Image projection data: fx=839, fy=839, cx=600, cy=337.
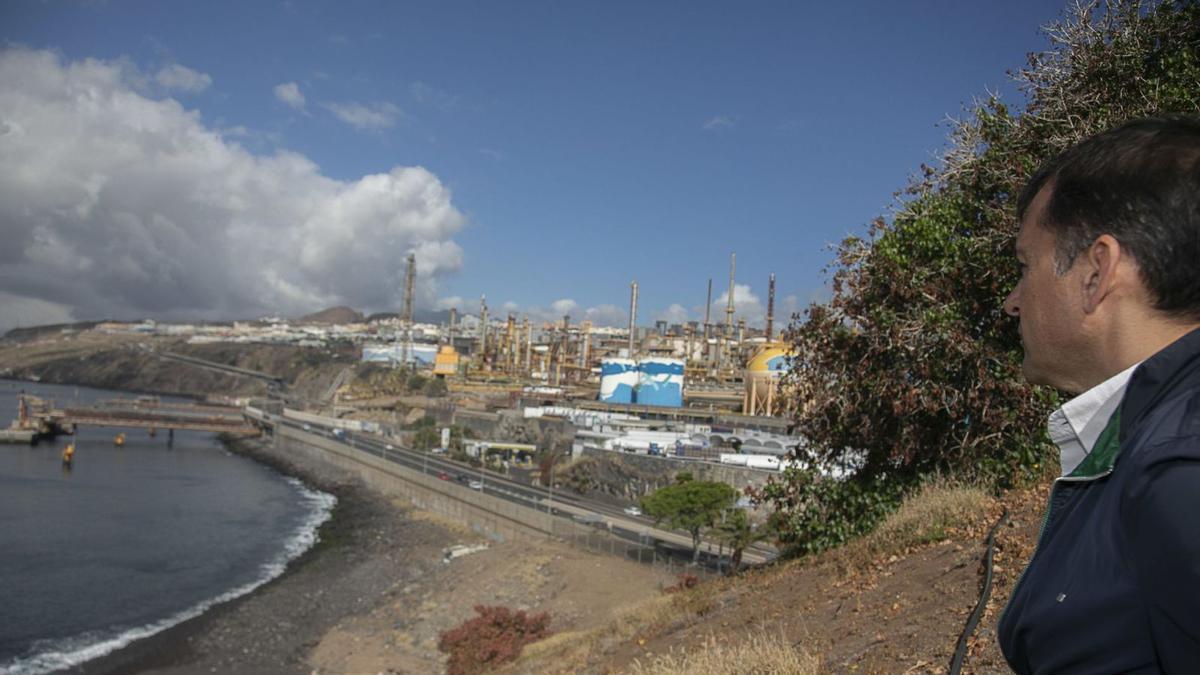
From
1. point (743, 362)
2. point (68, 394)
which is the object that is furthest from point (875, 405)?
point (68, 394)

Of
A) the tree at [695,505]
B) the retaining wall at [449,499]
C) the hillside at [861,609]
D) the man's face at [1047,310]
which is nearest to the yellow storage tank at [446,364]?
the retaining wall at [449,499]

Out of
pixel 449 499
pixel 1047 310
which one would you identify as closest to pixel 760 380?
pixel 449 499

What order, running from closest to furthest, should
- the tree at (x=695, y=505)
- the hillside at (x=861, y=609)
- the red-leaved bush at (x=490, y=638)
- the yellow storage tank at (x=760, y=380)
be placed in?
the hillside at (x=861, y=609), the red-leaved bush at (x=490, y=638), the tree at (x=695, y=505), the yellow storage tank at (x=760, y=380)

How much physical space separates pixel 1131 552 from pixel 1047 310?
1.40 ft

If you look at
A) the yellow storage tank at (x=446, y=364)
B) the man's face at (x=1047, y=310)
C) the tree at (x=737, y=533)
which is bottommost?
the tree at (x=737, y=533)

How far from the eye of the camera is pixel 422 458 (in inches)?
1813

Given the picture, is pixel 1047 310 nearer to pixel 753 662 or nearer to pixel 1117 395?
pixel 1117 395

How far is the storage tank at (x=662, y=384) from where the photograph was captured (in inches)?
2142

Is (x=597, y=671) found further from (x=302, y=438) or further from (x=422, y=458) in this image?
(x=302, y=438)

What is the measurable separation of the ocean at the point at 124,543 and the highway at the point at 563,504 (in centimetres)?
531

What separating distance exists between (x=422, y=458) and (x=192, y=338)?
514ft

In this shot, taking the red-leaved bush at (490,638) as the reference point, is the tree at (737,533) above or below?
above

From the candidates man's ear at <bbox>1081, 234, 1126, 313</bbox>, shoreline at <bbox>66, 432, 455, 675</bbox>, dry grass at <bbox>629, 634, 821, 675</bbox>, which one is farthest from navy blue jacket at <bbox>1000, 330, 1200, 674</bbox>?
shoreline at <bbox>66, 432, 455, 675</bbox>

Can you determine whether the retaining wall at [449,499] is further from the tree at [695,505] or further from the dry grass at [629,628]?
the dry grass at [629,628]
